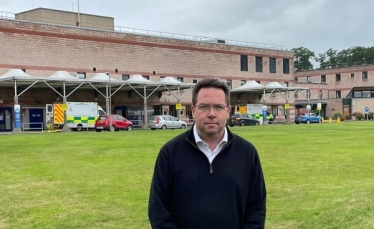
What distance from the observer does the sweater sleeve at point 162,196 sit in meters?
3.28

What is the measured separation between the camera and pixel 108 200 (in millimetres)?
8289

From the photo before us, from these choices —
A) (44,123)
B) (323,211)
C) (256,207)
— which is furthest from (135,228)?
(44,123)

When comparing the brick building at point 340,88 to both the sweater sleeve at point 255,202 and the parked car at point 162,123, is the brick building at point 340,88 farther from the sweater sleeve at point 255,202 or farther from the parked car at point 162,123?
the sweater sleeve at point 255,202

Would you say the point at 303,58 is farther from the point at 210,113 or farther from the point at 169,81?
the point at 210,113

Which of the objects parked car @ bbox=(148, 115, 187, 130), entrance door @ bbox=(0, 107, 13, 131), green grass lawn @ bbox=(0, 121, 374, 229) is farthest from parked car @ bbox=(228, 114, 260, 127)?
green grass lawn @ bbox=(0, 121, 374, 229)

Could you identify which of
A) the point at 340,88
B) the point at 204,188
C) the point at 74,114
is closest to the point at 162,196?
the point at 204,188

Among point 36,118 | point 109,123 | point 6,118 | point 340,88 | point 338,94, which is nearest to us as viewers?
point 109,123

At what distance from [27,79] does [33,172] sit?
87.1 feet

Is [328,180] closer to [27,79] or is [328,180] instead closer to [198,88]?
[198,88]

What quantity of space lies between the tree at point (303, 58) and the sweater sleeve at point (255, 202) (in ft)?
482

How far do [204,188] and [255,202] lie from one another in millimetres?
485

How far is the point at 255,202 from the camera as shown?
3443 mm

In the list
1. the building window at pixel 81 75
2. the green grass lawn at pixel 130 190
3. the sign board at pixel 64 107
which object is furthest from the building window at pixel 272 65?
the green grass lawn at pixel 130 190

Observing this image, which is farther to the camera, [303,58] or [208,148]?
[303,58]
